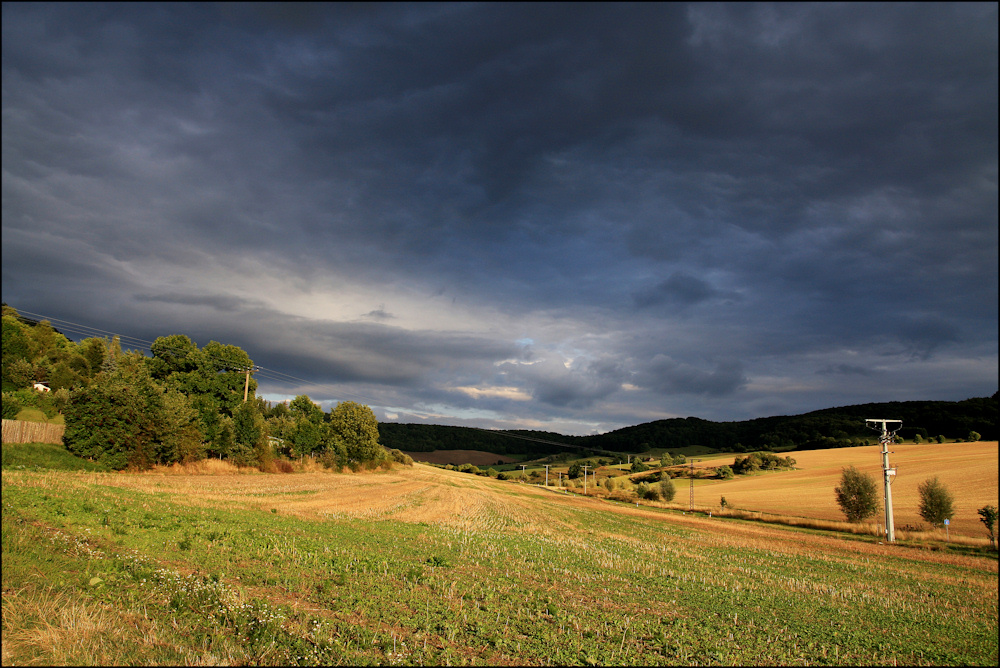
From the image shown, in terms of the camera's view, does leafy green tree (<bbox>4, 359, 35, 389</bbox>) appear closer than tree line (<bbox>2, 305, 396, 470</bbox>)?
No

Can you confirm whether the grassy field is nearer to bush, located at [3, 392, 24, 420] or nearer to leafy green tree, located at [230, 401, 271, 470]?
bush, located at [3, 392, 24, 420]

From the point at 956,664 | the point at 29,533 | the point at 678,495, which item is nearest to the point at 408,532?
the point at 29,533

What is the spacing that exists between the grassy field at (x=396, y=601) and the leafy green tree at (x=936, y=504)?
120ft

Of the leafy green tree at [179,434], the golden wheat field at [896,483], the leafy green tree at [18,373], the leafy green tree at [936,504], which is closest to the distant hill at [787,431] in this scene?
the golden wheat field at [896,483]

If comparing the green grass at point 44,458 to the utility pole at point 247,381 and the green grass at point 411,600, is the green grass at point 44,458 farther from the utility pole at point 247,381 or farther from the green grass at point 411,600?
the utility pole at point 247,381

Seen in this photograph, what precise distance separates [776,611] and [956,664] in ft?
12.9

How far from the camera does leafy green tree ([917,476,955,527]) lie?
51.4m

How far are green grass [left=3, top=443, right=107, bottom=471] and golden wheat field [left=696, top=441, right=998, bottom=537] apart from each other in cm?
8255

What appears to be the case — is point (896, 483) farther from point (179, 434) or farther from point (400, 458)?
point (179, 434)

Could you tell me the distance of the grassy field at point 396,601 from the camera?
790 centimetres

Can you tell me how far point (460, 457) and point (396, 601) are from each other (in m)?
160

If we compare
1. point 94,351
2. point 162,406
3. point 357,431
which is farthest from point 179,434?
point 357,431

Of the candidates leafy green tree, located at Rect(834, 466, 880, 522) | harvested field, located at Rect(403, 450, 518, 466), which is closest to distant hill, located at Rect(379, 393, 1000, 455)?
harvested field, located at Rect(403, 450, 518, 466)

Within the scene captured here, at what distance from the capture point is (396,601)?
436 inches
